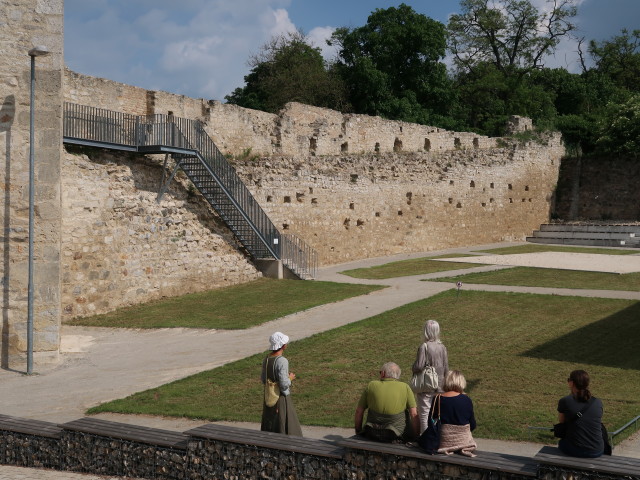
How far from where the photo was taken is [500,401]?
10922 millimetres

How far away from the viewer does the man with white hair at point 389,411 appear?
786 centimetres

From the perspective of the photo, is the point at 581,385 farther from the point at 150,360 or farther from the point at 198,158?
the point at 198,158

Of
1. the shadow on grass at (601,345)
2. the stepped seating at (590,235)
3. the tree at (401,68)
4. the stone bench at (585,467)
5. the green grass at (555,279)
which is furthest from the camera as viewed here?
the tree at (401,68)

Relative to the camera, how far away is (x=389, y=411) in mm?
7867

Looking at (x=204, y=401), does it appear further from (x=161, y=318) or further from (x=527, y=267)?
(x=527, y=267)

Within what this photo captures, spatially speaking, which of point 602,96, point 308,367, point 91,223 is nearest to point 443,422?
point 308,367

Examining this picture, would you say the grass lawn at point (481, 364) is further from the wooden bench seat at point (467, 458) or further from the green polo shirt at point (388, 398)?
the wooden bench seat at point (467, 458)

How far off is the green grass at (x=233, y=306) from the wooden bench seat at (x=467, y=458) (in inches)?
384

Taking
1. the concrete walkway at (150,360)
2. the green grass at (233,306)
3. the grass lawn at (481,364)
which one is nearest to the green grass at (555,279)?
the concrete walkway at (150,360)

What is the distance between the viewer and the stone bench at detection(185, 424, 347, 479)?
25.0 ft

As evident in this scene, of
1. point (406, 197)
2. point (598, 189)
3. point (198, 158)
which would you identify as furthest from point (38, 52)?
point (598, 189)

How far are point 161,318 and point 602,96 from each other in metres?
39.5

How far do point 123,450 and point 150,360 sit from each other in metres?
6.28

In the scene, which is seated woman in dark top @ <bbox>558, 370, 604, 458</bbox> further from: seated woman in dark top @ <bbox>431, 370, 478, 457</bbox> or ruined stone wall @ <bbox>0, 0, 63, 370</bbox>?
ruined stone wall @ <bbox>0, 0, 63, 370</bbox>
